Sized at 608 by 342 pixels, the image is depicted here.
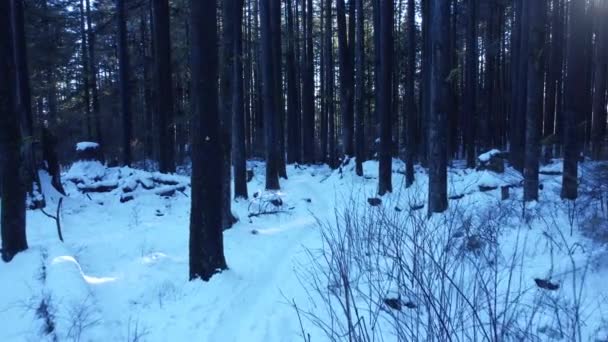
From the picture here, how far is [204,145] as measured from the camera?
6.27 m

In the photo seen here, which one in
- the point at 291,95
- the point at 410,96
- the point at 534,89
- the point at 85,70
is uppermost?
the point at 85,70

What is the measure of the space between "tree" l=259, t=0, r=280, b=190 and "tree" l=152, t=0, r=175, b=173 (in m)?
3.30

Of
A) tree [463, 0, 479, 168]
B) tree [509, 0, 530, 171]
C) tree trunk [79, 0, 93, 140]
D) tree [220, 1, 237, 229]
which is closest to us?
tree [220, 1, 237, 229]

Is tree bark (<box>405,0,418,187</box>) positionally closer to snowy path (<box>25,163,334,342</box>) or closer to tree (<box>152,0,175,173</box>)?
snowy path (<box>25,163,334,342</box>)

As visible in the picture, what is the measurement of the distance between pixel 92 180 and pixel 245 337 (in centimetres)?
1098

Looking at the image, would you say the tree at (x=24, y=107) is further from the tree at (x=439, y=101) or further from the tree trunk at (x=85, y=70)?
the tree trunk at (x=85, y=70)

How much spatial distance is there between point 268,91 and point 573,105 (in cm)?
826

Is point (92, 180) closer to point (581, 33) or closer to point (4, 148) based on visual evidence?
point (4, 148)

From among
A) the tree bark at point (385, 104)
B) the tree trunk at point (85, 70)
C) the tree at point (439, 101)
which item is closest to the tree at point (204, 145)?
the tree at point (439, 101)

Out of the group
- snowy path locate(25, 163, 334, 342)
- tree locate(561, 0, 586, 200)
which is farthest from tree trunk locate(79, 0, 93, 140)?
tree locate(561, 0, 586, 200)

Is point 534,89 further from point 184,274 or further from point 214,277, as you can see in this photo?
point 184,274

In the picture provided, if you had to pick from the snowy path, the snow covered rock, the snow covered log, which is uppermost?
the snow covered log

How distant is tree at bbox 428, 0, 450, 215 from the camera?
9.31 meters

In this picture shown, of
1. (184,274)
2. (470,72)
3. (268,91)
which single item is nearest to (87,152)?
(268,91)
